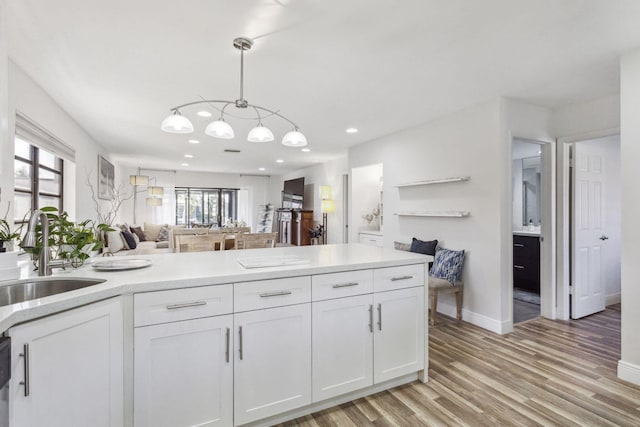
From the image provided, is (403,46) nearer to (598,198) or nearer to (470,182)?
(470,182)

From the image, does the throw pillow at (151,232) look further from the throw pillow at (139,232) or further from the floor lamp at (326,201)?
the floor lamp at (326,201)

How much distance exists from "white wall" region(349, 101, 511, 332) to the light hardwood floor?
1.79 ft

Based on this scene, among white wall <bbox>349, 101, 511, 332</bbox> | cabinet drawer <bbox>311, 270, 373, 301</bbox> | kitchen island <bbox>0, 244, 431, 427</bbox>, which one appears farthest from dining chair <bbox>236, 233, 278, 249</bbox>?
cabinet drawer <bbox>311, 270, 373, 301</bbox>

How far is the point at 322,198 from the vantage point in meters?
7.15

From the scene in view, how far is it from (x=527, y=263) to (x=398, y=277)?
3.64 m

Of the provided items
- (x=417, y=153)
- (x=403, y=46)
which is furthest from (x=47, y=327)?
(x=417, y=153)

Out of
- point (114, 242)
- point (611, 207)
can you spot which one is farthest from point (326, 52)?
point (114, 242)

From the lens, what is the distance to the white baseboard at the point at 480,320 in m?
3.21

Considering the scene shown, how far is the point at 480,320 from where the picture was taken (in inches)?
134

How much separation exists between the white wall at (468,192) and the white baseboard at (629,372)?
0.95 m

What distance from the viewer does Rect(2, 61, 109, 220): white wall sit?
2.54 metres

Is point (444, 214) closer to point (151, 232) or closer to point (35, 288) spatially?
point (35, 288)

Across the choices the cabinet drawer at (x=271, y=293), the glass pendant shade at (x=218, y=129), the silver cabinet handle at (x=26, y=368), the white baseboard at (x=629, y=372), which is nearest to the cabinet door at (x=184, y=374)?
the cabinet drawer at (x=271, y=293)

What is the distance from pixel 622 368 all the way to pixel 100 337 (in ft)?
11.1
